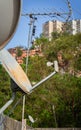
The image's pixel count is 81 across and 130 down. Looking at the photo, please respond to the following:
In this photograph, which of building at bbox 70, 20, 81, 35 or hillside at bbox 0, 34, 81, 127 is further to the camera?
building at bbox 70, 20, 81, 35

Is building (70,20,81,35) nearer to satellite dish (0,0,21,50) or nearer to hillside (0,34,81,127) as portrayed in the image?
→ hillside (0,34,81,127)

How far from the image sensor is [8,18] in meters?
1.38

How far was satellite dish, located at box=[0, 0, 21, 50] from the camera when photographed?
1.34 meters

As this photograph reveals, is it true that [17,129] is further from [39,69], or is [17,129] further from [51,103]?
[39,69]

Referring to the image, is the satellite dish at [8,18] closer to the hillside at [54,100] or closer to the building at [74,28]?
the hillside at [54,100]

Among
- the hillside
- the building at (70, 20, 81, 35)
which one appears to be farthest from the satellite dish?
the building at (70, 20, 81, 35)

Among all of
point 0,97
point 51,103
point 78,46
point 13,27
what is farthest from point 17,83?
point 78,46

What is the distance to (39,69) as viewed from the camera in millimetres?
36406

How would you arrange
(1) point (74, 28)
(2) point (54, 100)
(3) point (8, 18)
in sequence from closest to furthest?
(3) point (8, 18)
(2) point (54, 100)
(1) point (74, 28)

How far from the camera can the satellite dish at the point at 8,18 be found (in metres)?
1.34

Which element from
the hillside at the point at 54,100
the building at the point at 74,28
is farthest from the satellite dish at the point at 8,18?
the building at the point at 74,28

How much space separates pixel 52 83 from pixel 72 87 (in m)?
1.88

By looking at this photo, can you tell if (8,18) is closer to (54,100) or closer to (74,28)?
(54,100)

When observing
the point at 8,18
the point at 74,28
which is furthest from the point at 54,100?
the point at 74,28
